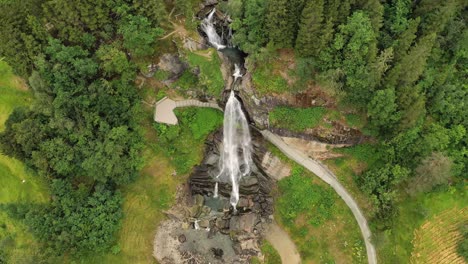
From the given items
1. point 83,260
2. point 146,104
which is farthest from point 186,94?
point 83,260

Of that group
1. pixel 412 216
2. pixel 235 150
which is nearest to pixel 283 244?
pixel 235 150

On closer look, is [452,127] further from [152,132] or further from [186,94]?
[152,132]

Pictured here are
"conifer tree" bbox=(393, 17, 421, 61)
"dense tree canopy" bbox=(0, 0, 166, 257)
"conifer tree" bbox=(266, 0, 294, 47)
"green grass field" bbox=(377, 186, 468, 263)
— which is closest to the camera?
"conifer tree" bbox=(266, 0, 294, 47)

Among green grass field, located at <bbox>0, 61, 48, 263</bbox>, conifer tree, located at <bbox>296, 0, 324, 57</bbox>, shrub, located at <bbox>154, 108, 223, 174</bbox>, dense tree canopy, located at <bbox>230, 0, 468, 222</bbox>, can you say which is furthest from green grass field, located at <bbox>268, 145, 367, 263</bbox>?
green grass field, located at <bbox>0, 61, 48, 263</bbox>

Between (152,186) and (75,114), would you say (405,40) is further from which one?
(75,114)

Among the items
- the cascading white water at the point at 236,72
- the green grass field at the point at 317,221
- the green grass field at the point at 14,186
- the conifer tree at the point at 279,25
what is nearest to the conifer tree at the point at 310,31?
the conifer tree at the point at 279,25

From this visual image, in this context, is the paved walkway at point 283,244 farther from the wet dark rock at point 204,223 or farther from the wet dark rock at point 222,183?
the wet dark rock at point 204,223

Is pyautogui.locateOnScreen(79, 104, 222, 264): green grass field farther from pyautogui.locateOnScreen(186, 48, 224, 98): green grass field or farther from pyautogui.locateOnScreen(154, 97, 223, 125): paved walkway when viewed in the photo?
pyautogui.locateOnScreen(186, 48, 224, 98): green grass field
